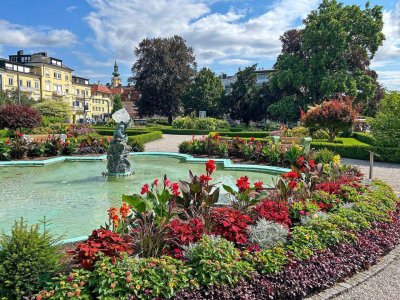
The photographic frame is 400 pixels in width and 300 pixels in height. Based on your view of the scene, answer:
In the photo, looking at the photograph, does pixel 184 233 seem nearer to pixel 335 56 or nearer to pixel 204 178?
pixel 204 178

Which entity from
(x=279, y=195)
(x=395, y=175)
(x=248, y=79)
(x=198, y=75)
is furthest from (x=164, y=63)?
(x=279, y=195)

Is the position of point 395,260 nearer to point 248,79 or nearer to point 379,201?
point 379,201

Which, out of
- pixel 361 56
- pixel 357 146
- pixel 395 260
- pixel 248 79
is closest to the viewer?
pixel 395 260

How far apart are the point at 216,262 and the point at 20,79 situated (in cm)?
6879

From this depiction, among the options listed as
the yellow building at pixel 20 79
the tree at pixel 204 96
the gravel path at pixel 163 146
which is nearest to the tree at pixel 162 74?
the tree at pixel 204 96

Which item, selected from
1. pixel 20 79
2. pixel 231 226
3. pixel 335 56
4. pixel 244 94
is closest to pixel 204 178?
pixel 231 226

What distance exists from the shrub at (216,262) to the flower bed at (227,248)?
1cm

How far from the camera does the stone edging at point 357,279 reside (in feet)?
13.4

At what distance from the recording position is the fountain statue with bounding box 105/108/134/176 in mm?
11250

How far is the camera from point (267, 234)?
4500 mm

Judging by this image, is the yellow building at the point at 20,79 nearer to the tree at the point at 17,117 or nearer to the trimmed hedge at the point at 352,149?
the tree at the point at 17,117

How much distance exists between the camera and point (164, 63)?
47.9m

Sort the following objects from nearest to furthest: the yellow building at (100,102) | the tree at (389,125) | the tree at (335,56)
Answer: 1. the tree at (389,125)
2. the tree at (335,56)
3. the yellow building at (100,102)

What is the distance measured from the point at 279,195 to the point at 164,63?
43913mm
